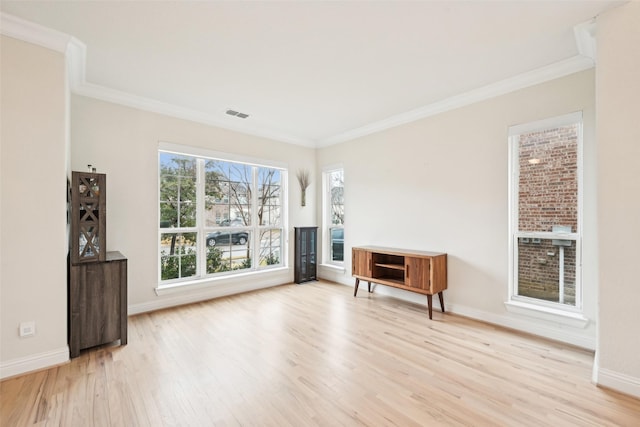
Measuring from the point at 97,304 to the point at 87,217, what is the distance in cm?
84

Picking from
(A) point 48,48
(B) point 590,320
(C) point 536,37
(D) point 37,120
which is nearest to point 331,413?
(B) point 590,320

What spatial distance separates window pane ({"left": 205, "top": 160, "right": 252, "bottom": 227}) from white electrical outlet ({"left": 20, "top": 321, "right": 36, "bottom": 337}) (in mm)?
2210

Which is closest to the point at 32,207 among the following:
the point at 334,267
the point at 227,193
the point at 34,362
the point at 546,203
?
the point at 34,362

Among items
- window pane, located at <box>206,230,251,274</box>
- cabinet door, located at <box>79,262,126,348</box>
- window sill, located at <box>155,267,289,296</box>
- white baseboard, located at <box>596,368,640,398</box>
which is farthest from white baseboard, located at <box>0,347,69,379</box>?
white baseboard, located at <box>596,368,640,398</box>

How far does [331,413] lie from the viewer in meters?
1.76

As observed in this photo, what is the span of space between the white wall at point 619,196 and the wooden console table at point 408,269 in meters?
1.50

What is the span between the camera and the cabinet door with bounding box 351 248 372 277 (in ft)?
13.5

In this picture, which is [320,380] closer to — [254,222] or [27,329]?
[27,329]

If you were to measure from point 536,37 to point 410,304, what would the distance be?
130 inches

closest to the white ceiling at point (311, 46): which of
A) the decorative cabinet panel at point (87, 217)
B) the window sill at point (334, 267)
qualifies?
the decorative cabinet panel at point (87, 217)

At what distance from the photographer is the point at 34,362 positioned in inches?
87.7

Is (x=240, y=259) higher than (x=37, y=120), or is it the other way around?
(x=37, y=120)

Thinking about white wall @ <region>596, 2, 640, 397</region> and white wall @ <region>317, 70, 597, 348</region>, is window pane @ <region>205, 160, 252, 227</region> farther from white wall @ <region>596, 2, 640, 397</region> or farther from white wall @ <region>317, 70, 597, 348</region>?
white wall @ <region>596, 2, 640, 397</region>

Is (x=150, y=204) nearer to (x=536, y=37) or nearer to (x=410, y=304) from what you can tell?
(x=410, y=304)
